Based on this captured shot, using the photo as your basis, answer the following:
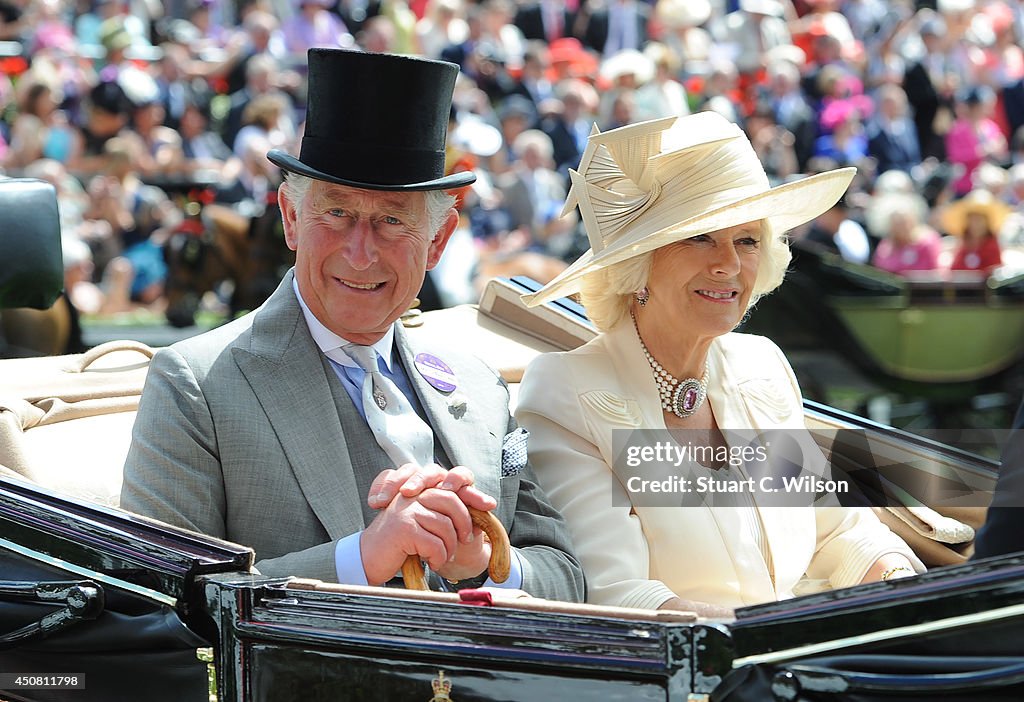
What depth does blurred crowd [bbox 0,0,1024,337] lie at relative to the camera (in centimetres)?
812

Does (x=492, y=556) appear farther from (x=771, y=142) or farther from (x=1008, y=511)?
(x=771, y=142)

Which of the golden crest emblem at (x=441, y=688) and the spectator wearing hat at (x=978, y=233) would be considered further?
the spectator wearing hat at (x=978, y=233)

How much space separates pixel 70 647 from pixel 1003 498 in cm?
118

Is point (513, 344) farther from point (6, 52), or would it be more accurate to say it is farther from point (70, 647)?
point (6, 52)

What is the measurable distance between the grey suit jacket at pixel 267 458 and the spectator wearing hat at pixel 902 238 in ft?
22.4

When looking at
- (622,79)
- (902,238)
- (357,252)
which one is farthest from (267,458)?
(622,79)

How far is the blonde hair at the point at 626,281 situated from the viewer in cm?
250

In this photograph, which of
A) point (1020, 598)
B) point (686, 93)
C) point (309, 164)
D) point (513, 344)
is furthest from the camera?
point (686, 93)

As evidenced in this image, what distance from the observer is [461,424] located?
2.38 m

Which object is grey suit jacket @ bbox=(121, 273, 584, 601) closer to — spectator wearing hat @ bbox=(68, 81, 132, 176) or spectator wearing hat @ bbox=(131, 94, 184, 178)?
spectator wearing hat @ bbox=(131, 94, 184, 178)

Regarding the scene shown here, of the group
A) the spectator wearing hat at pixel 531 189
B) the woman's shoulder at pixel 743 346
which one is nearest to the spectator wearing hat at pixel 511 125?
the spectator wearing hat at pixel 531 189

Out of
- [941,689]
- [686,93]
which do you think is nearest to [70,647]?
[941,689]

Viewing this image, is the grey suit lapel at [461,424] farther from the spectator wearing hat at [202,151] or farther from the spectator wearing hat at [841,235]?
the spectator wearing hat at [841,235]

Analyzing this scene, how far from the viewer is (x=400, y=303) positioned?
231 centimetres
